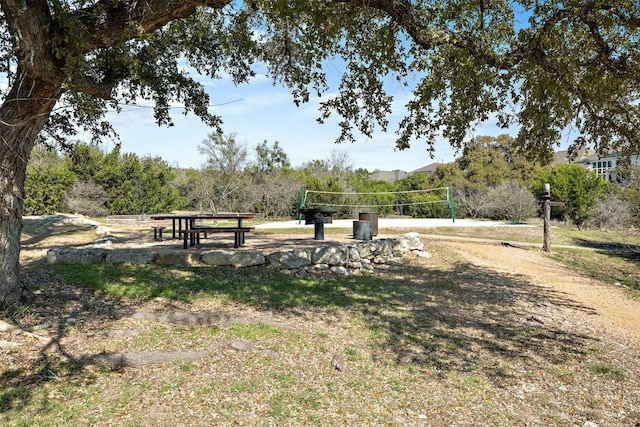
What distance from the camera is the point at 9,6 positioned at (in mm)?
3594

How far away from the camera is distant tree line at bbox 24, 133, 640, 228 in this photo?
1825 cm

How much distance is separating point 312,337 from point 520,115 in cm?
452

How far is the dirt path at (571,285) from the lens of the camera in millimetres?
5715

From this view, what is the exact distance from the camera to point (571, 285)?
792cm

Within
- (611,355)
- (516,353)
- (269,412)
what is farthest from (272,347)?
(611,355)

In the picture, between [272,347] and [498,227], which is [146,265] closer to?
[272,347]

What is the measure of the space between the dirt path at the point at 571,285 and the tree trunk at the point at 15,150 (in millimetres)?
6785

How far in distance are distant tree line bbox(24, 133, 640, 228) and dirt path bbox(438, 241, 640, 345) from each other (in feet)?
25.7

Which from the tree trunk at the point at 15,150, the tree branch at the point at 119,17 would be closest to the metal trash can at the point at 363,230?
the tree branch at the point at 119,17

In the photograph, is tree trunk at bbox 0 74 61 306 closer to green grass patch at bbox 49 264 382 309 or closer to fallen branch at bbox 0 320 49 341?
fallen branch at bbox 0 320 49 341

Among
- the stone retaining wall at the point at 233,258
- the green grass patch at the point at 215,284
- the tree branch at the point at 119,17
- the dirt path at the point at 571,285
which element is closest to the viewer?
the tree branch at the point at 119,17

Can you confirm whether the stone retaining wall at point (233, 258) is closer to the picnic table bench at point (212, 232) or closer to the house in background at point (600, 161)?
the picnic table bench at point (212, 232)

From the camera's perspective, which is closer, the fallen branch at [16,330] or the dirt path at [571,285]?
the fallen branch at [16,330]

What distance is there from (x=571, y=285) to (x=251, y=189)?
16078 mm
